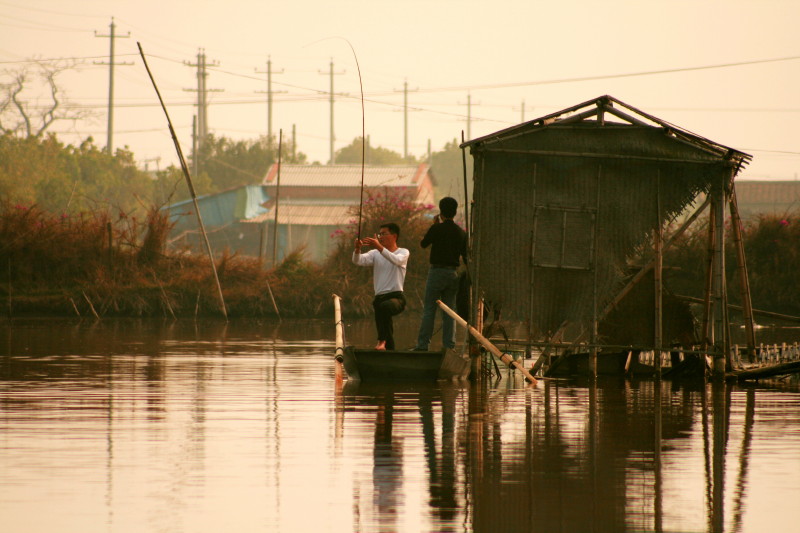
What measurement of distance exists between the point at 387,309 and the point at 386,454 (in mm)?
5845

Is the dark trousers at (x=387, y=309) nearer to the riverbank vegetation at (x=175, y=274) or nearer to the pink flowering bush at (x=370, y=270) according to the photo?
the riverbank vegetation at (x=175, y=274)

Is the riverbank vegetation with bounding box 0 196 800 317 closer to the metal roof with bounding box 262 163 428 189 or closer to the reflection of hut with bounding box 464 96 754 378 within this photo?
the reflection of hut with bounding box 464 96 754 378

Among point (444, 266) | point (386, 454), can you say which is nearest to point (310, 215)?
point (444, 266)

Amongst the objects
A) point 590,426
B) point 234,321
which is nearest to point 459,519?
point 590,426

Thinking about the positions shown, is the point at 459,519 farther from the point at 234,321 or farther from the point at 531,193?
Result: the point at 234,321

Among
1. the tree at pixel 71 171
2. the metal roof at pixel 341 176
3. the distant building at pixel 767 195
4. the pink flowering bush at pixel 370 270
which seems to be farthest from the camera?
the distant building at pixel 767 195

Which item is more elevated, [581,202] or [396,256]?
[581,202]

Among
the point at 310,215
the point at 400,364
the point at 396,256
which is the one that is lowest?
the point at 400,364

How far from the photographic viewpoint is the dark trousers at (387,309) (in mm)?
14828

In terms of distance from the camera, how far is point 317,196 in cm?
6694

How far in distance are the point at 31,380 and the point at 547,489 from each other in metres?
8.42

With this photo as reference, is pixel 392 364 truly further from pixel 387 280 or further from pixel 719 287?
pixel 719 287

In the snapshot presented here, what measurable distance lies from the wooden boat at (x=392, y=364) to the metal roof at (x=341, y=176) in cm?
5120

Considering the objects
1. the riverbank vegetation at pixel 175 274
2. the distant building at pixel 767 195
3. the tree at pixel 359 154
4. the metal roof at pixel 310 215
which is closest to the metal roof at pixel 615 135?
the riverbank vegetation at pixel 175 274
